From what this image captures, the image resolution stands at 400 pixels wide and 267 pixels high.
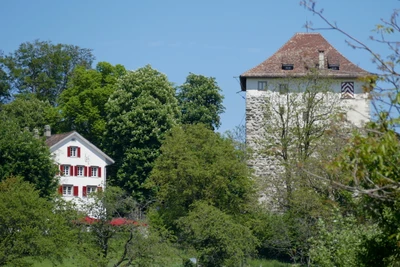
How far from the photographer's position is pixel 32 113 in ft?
248

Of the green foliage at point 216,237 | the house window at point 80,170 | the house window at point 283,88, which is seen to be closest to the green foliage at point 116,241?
the green foliage at point 216,237

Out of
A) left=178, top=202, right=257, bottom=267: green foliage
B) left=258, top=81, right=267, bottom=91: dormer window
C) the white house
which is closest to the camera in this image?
left=178, top=202, right=257, bottom=267: green foliage

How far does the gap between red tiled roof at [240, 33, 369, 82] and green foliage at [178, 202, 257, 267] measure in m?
17.3

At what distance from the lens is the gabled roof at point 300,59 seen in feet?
193

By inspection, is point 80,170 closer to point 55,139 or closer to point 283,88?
point 55,139

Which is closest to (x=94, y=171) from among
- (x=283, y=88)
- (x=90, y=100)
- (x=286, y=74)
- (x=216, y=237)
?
(x=90, y=100)

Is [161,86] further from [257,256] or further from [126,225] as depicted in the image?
[126,225]

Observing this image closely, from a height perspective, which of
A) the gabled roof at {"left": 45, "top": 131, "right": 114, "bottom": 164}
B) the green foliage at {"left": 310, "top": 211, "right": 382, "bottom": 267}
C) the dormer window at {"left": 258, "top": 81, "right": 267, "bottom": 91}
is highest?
the dormer window at {"left": 258, "top": 81, "right": 267, "bottom": 91}

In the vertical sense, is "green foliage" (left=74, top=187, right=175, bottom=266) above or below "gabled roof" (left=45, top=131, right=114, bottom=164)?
below

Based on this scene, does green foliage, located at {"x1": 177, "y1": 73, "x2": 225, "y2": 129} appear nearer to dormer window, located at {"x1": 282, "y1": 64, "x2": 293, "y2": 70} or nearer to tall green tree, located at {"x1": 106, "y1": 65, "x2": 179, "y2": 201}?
tall green tree, located at {"x1": 106, "y1": 65, "x2": 179, "y2": 201}

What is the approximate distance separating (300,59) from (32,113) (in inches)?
1034

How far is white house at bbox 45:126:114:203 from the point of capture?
68.3m

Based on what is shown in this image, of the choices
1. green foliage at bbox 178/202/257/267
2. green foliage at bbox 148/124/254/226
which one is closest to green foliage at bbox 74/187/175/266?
green foliage at bbox 178/202/257/267

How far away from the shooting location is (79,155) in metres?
69.1
